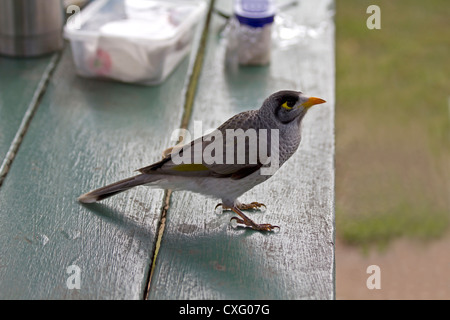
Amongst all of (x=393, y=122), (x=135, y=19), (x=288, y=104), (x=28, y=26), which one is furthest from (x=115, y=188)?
(x=393, y=122)

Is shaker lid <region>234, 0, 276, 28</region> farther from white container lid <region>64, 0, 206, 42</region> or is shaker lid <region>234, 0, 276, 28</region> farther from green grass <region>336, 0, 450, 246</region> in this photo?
green grass <region>336, 0, 450, 246</region>

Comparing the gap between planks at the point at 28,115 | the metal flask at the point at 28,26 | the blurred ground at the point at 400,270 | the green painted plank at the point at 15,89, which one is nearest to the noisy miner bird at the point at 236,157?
the gap between planks at the point at 28,115

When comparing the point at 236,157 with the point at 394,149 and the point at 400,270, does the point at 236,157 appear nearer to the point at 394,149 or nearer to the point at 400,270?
the point at 400,270

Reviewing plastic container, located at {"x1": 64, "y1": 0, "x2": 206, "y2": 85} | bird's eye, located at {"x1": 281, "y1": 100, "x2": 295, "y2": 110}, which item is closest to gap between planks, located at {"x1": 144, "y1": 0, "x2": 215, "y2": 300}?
plastic container, located at {"x1": 64, "y1": 0, "x2": 206, "y2": 85}

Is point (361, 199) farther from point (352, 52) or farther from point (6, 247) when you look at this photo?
point (6, 247)

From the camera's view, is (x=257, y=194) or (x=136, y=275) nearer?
(x=136, y=275)

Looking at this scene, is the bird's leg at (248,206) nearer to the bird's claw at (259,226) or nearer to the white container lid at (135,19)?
the bird's claw at (259,226)

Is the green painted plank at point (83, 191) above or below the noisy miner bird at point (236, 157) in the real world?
below

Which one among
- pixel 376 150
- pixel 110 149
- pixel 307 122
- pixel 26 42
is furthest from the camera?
pixel 376 150
